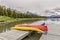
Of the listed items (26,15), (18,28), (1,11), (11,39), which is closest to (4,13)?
(1,11)

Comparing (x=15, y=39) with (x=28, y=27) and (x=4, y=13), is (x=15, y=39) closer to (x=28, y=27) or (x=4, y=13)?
(x=28, y=27)

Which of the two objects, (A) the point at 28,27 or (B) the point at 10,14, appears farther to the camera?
(B) the point at 10,14

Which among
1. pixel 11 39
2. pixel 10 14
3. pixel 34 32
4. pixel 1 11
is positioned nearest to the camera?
pixel 11 39

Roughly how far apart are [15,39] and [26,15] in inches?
2540

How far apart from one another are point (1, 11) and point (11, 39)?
1586 inches

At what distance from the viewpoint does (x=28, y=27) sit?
9578 millimetres

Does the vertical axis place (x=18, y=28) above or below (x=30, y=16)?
above

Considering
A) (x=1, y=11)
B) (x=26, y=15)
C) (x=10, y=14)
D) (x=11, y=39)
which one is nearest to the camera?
(x=11, y=39)

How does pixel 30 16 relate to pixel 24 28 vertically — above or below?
below

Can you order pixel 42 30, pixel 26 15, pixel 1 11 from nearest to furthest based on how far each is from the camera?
pixel 42 30, pixel 1 11, pixel 26 15

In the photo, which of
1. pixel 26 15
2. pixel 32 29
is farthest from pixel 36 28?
pixel 26 15

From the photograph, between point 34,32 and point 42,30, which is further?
point 34,32

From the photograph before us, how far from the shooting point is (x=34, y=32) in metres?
9.98

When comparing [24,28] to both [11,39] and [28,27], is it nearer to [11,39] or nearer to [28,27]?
[28,27]
